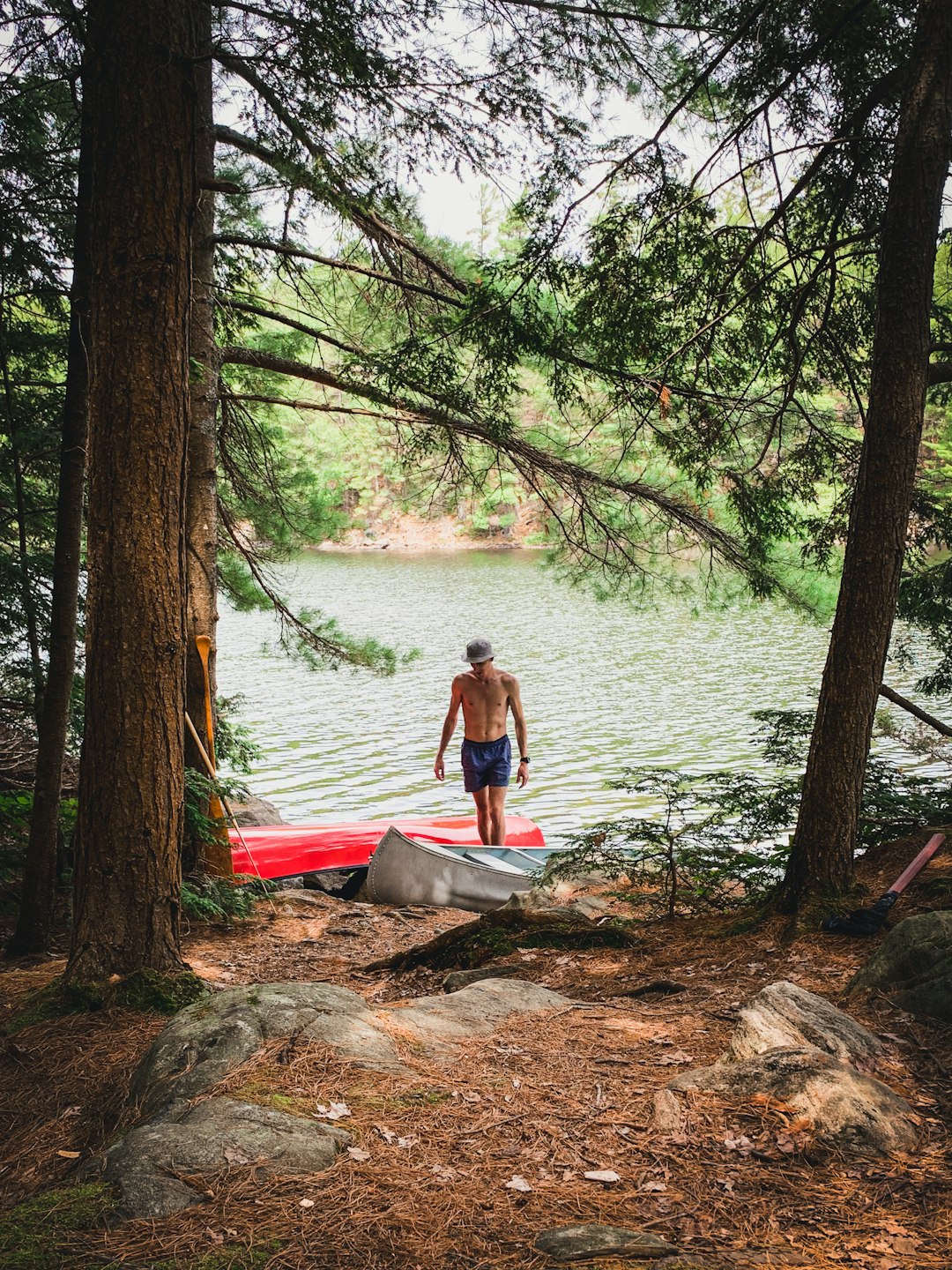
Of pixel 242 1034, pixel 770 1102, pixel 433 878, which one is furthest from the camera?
pixel 433 878

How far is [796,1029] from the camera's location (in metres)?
2.81

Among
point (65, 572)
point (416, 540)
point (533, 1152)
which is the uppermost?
point (65, 572)

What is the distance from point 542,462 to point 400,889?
11.2 ft

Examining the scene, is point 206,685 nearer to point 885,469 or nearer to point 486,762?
point 486,762

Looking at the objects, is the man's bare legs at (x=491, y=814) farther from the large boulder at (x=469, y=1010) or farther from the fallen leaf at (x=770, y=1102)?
the fallen leaf at (x=770, y=1102)

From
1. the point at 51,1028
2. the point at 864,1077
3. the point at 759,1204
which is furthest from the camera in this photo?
the point at 51,1028

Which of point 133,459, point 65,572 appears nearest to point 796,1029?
point 133,459

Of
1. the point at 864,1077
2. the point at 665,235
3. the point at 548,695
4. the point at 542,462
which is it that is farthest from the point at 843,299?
the point at 548,695

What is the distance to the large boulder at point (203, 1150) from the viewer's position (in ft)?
6.94

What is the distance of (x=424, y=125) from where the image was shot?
537 cm

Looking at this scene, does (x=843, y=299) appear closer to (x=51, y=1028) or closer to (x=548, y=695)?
(x=51, y=1028)

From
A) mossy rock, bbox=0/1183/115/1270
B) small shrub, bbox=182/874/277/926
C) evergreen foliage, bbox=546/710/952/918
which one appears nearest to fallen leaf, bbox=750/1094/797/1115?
mossy rock, bbox=0/1183/115/1270

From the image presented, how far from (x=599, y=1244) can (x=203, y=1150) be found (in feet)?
3.13

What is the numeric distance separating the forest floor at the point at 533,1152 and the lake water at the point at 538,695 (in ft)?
14.7
